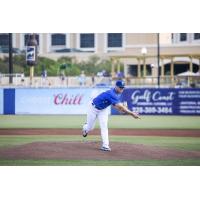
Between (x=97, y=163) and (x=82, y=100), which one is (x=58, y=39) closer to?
(x=97, y=163)

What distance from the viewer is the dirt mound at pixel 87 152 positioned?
12648mm

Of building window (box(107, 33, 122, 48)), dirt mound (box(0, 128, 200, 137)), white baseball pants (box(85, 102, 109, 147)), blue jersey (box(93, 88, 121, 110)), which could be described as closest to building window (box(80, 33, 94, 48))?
building window (box(107, 33, 122, 48))

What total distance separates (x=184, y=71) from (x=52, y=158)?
5.08 meters

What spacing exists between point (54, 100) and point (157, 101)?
340cm

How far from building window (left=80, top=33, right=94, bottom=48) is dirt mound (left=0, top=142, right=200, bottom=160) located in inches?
89.3

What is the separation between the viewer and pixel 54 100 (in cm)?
2220

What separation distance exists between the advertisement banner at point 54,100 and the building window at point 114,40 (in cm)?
426

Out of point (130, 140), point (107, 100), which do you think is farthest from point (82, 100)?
point (107, 100)

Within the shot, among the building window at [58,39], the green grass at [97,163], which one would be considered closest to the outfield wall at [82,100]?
the building window at [58,39]

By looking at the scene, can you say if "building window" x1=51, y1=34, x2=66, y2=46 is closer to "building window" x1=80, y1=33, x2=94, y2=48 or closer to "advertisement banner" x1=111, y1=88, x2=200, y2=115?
"building window" x1=80, y1=33, x2=94, y2=48

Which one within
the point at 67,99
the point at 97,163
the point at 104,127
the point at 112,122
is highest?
the point at 67,99

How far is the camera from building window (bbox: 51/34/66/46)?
13.9m
